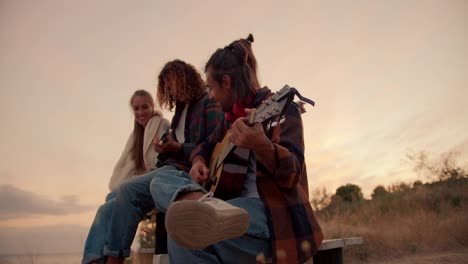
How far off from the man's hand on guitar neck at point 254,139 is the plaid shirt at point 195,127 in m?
1.24

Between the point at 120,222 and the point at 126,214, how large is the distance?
0.21 ft

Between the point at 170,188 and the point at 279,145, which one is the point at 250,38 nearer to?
the point at 279,145

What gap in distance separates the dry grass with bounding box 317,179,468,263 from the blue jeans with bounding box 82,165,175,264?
15.8ft

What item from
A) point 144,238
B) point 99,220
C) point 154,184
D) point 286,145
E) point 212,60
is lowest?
point 144,238

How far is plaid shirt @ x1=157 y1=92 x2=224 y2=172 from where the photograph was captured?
10.1ft

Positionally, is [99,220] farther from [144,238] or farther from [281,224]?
[144,238]

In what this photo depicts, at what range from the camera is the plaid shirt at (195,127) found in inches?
121

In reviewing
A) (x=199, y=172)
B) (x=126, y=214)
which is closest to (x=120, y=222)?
(x=126, y=214)

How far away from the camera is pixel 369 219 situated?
8.85m

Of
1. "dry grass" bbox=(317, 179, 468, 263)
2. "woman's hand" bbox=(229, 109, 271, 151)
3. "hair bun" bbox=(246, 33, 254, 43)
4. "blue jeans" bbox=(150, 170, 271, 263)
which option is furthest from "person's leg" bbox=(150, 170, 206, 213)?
"dry grass" bbox=(317, 179, 468, 263)

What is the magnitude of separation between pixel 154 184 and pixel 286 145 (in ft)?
2.35

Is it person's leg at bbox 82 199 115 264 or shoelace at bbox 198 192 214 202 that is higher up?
shoelace at bbox 198 192 214 202

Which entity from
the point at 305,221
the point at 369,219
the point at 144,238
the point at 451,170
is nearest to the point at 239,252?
the point at 305,221

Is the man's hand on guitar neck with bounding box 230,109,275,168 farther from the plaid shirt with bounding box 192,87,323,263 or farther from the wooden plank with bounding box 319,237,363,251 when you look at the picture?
the wooden plank with bounding box 319,237,363,251
